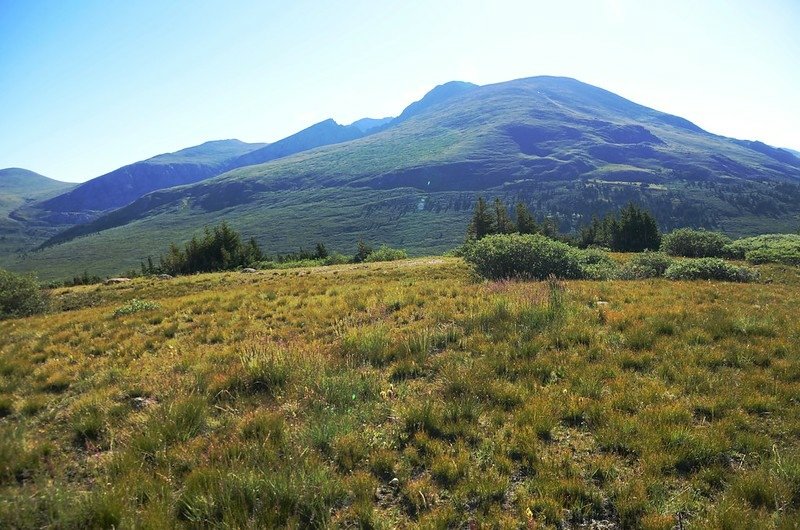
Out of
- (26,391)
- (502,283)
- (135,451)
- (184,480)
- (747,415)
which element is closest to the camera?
(184,480)

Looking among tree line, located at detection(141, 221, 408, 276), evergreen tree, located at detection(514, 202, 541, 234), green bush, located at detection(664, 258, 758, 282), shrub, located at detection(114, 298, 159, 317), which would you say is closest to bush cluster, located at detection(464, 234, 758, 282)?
green bush, located at detection(664, 258, 758, 282)

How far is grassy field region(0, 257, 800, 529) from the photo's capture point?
4.40m

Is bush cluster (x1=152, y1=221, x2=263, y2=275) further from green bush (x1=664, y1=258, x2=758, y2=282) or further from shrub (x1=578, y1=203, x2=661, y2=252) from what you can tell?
shrub (x1=578, y1=203, x2=661, y2=252)

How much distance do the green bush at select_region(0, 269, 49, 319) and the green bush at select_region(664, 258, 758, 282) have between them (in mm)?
34587

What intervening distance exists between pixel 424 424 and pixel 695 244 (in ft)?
136

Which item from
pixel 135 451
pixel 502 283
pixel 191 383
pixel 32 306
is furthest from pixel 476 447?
pixel 32 306

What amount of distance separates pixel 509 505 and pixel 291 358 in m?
4.90

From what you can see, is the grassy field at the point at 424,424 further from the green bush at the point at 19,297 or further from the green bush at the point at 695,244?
the green bush at the point at 695,244

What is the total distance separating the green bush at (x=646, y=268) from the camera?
22.3 m

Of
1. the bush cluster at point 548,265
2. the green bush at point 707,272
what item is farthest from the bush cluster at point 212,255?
the green bush at point 707,272

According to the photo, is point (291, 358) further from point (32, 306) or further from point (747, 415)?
point (32, 306)

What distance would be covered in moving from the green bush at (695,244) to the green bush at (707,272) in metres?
17.4

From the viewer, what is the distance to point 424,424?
6016mm

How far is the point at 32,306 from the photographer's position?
25.2 m
